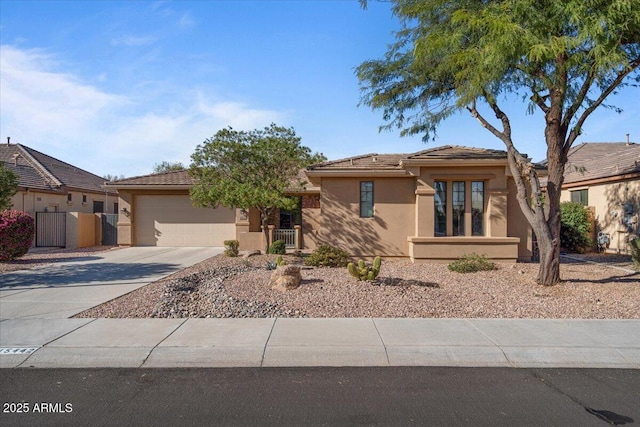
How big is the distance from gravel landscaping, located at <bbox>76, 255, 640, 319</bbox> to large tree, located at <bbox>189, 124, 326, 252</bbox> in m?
3.79

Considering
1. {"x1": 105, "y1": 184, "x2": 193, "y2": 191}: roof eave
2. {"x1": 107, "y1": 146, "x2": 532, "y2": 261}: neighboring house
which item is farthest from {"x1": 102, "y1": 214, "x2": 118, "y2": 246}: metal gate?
{"x1": 107, "y1": 146, "x2": 532, "y2": 261}: neighboring house

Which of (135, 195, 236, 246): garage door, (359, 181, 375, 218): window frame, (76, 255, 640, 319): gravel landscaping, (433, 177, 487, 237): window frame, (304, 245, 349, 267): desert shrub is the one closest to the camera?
(76, 255, 640, 319): gravel landscaping

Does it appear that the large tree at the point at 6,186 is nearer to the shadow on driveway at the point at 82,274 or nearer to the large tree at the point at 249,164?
the shadow on driveway at the point at 82,274

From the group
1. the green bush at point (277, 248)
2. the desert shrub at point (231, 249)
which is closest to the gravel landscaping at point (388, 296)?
the desert shrub at point (231, 249)

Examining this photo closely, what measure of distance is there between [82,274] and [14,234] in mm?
4405

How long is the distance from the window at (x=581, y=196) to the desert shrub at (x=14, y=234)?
24.0 metres

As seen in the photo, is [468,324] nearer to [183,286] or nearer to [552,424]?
[552,424]

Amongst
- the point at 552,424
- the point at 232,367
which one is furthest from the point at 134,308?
the point at 552,424

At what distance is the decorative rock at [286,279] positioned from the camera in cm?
937

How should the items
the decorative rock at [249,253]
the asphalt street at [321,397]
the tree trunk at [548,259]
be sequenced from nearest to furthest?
the asphalt street at [321,397] → the tree trunk at [548,259] → the decorative rock at [249,253]

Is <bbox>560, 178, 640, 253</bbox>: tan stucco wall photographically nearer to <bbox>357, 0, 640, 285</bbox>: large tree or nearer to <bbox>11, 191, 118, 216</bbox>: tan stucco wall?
<bbox>357, 0, 640, 285</bbox>: large tree

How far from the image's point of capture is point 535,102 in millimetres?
10914

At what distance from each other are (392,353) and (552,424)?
211 centimetres

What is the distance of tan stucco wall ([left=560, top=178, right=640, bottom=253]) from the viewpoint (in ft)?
56.9
